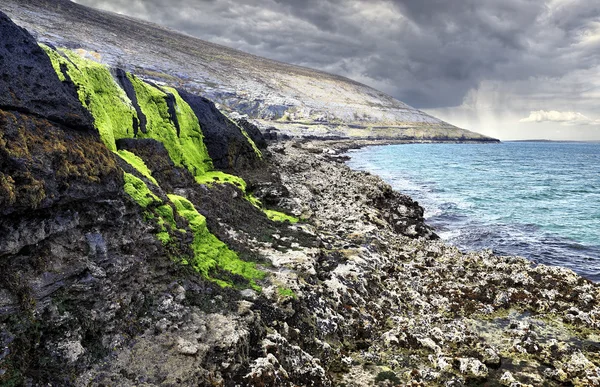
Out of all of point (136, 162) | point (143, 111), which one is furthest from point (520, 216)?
point (136, 162)

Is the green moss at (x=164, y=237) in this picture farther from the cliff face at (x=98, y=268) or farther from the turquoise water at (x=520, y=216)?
the turquoise water at (x=520, y=216)

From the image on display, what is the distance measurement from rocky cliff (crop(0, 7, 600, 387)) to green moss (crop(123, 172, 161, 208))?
0.05m

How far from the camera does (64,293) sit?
6.68 metres

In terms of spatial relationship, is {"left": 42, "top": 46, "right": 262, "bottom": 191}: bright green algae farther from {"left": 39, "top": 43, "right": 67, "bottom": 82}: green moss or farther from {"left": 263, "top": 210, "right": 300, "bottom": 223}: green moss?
{"left": 263, "top": 210, "right": 300, "bottom": 223}: green moss

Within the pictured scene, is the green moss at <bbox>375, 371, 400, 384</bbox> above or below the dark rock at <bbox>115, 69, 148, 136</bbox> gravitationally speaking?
below

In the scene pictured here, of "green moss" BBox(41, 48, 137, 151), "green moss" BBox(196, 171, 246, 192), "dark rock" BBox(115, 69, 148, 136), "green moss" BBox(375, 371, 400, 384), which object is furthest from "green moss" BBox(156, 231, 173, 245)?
"dark rock" BBox(115, 69, 148, 136)

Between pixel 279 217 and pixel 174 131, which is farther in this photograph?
pixel 174 131

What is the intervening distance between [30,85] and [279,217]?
1098 centimetres

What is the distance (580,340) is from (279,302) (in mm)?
9831

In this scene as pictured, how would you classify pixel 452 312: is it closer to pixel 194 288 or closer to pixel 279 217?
pixel 279 217

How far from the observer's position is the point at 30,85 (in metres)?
8.12

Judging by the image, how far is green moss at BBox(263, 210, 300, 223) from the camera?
54.5 ft

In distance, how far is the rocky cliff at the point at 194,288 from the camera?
6367mm

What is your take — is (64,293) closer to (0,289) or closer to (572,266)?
(0,289)
